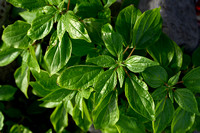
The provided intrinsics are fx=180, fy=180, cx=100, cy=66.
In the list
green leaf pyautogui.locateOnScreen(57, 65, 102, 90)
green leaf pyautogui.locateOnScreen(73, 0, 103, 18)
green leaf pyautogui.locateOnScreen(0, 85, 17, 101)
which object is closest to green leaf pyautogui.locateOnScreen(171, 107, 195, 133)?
green leaf pyautogui.locateOnScreen(57, 65, 102, 90)

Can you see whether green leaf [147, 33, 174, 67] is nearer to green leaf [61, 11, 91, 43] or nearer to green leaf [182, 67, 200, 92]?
green leaf [182, 67, 200, 92]

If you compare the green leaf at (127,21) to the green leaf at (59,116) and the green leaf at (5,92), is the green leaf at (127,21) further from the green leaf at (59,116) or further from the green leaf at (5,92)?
the green leaf at (5,92)

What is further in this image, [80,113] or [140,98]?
[80,113]

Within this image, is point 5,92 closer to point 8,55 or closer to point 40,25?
point 8,55

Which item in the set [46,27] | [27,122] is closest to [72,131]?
[27,122]

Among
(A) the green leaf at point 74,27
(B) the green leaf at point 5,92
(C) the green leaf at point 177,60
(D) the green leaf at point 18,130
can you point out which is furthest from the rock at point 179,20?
(D) the green leaf at point 18,130

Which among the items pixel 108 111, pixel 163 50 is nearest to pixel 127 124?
pixel 108 111
